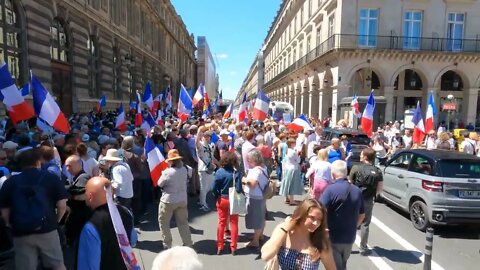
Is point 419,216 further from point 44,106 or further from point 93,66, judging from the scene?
point 93,66

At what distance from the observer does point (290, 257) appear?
320cm

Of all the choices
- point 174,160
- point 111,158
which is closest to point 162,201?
point 174,160

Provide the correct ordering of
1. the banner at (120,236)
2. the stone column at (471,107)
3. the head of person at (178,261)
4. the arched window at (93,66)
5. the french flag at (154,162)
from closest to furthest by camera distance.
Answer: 1. the head of person at (178,261)
2. the banner at (120,236)
3. the french flag at (154,162)
4. the arched window at (93,66)
5. the stone column at (471,107)

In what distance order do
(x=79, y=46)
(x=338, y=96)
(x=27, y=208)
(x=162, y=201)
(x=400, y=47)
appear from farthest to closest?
1. (x=400, y=47)
2. (x=338, y=96)
3. (x=79, y=46)
4. (x=162, y=201)
5. (x=27, y=208)

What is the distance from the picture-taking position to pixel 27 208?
3.93 m

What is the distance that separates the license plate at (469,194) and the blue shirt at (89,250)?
21.3ft

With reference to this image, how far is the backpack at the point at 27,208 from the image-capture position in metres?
3.92

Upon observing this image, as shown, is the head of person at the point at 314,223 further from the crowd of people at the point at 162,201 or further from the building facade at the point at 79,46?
the building facade at the point at 79,46

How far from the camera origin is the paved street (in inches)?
228

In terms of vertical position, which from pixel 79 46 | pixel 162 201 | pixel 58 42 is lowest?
pixel 162 201

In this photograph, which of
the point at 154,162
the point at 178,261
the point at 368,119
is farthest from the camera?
the point at 368,119

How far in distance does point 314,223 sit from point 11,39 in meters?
16.2

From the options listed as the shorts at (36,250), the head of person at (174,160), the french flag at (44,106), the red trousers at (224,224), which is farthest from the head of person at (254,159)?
the french flag at (44,106)

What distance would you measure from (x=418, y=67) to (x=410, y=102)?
530 centimetres
